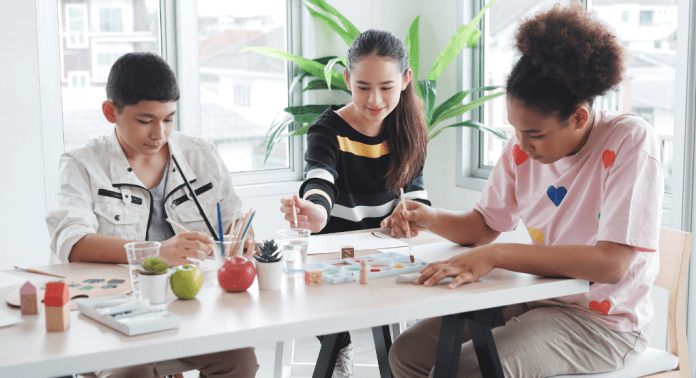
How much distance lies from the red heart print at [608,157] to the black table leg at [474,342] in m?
0.40

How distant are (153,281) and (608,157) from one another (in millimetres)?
→ 1003

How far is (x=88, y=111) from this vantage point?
3264 mm

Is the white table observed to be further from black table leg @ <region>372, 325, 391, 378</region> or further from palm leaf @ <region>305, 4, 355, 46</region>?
palm leaf @ <region>305, 4, 355, 46</region>

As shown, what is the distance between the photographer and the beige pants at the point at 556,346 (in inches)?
54.5

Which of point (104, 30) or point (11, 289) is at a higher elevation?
point (104, 30)

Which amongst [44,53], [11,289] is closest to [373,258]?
[11,289]

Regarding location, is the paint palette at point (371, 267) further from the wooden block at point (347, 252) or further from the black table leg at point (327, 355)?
the black table leg at point (327, 355)

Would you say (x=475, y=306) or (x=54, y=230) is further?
(x=54, y=230)

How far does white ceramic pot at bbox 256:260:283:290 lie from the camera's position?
1.32 meters

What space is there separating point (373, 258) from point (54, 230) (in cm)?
83

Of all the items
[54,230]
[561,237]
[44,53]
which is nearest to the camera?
[561,237]

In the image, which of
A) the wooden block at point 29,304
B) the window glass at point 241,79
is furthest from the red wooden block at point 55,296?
the window glass at point 241,79

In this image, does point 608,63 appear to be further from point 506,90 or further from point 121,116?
point 121,116

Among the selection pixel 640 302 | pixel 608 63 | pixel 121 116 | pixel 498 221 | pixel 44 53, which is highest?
pixel 44 53
